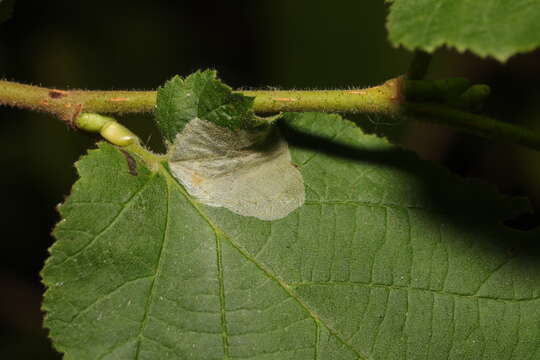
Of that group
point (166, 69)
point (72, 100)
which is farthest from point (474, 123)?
point (166, 69)

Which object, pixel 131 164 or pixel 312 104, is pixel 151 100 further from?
pixel 312 104

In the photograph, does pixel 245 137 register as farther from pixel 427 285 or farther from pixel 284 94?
pixel 427 285

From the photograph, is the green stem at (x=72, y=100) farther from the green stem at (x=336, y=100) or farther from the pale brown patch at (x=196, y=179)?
the green stem at (x=336, y=100)

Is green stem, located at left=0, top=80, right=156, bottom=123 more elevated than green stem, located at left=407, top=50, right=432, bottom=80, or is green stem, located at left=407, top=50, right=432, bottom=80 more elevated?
green stem, located at left=407, top=50, right=432, bottom=80

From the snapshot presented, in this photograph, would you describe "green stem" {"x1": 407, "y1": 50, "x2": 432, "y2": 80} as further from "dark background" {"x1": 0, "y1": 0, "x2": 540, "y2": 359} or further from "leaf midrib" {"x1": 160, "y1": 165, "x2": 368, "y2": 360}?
"dark background" {"x1": 0, "y1": 0, "x2": 540, "y2": 359}

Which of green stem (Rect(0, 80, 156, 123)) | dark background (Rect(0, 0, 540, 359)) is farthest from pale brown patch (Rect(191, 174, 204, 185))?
dark background (Rect(0, 0, 540, 359))

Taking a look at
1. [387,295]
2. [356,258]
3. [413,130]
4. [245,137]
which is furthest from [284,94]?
[413,130]
